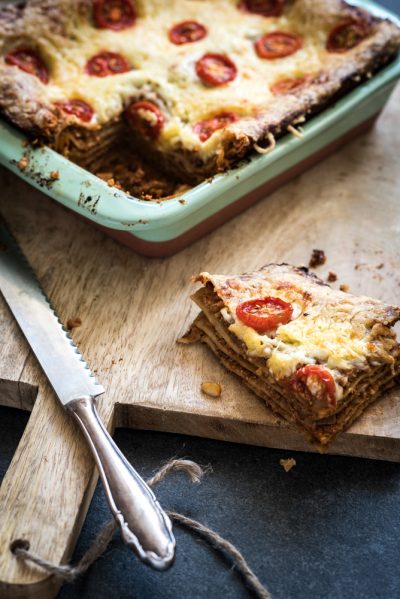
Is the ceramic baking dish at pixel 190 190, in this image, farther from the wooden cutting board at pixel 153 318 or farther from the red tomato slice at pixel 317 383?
the red tomato slice at pixel 317 383

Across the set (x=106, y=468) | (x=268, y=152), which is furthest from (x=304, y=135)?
(x=106, y=468)

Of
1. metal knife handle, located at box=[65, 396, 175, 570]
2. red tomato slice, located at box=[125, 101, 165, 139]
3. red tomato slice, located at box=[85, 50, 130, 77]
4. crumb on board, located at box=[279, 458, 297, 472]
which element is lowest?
crumb on board, located at box=[279, 458, 297, 472]

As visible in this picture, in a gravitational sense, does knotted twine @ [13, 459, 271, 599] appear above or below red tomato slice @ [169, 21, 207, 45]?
below

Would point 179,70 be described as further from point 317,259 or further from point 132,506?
point 132,506

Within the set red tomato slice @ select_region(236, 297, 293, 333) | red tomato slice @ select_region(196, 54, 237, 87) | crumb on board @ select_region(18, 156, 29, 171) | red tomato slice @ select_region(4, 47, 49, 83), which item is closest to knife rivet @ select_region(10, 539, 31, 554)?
red tomato slice @ select_region(236, 297, 293, 333)

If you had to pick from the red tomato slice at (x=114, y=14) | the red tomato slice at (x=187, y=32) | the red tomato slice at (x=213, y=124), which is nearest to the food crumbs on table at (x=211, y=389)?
the red tomato slice at (x=213, y=124)

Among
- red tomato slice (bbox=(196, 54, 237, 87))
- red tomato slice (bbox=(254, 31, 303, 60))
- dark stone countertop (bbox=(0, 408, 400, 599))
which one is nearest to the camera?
dark stone countertop (bbox=(0, 408, 400, 599))

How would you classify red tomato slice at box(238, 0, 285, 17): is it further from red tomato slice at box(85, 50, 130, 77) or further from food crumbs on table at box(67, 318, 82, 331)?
food crumbs on table at box(67, 318, 82, 331)
